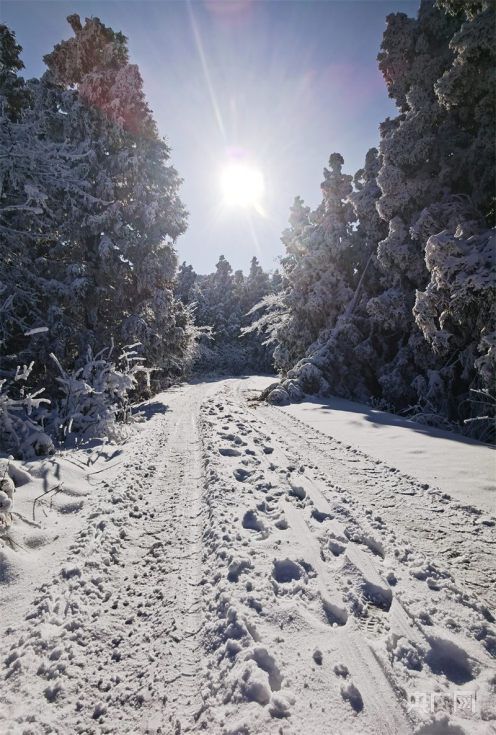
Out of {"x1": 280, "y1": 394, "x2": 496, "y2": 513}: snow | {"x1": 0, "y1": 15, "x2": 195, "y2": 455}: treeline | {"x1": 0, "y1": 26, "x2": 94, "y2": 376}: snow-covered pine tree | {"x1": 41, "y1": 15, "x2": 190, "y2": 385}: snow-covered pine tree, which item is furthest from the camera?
{"x1": 41, "y1": 15, "x2": 190, "y2": 385}: snow-covered pine tree

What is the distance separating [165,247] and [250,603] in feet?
43.4

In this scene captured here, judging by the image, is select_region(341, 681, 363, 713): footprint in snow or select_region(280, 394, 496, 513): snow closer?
select_region(341, 681, 363, 713): footprint in snow

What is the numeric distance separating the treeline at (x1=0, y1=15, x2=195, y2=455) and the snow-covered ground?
16.2ft

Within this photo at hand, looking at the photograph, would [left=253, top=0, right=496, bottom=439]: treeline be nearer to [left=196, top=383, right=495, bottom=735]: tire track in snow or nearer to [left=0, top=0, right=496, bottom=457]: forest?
[left=0, top=0, right=496, bottom=457]: forest

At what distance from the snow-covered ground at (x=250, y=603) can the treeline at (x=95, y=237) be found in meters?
4.93

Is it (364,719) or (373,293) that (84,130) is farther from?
(364,719)

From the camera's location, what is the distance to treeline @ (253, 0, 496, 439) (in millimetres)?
7699

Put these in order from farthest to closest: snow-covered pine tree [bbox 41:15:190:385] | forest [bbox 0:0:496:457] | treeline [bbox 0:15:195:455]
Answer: snow-covered pine tree [bbox 41:15:190:385]
treeline [bbox 0:15:195:455]
forest [bbox 0:0:496:457]

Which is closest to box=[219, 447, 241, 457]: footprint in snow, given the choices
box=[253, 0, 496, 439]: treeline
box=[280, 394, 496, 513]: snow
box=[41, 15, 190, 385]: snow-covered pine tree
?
box=[280, 394, 496, 513]: snow

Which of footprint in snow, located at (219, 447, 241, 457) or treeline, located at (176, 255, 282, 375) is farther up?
treeline, located at (176, 255, 282, 375)

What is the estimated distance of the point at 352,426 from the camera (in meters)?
8.66

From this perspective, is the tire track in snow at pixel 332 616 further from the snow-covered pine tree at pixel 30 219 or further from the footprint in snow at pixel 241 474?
the snow-covered pine tree at pixel 30 219

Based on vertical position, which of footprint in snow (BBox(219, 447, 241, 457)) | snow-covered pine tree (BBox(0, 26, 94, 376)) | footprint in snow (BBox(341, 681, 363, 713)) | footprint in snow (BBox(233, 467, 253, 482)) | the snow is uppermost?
snow-covered pine tree (BBox(0, 26, 94, 376))

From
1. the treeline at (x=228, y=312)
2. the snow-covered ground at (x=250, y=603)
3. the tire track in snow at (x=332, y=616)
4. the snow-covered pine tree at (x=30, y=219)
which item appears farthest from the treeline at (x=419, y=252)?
the treeline at (x=228, y=312)
